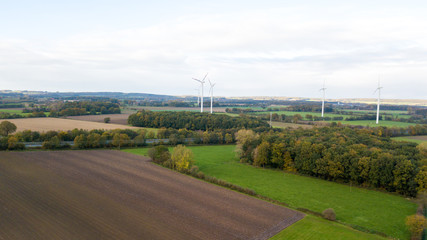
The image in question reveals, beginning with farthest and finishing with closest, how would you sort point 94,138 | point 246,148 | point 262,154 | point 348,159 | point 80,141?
point 94,138 < point 80,141 < point 246,148 < point 262,154 < point 348,159

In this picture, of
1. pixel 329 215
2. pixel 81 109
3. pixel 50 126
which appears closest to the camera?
pixel 329 215

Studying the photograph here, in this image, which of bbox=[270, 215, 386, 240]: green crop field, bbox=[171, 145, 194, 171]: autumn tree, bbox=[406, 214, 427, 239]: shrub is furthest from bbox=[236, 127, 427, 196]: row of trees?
bbox=[270, 215, 386, 240]: green crop field

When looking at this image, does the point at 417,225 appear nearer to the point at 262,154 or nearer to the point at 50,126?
the point at 262,154

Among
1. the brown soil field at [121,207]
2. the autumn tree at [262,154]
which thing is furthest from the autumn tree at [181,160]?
the autumn tree at [262,154]

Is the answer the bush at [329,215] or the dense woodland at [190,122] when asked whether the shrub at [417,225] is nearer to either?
the bush at [329,215]

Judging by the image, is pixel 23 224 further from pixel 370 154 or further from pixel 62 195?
pixel 370 154

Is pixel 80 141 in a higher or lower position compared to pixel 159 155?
higher

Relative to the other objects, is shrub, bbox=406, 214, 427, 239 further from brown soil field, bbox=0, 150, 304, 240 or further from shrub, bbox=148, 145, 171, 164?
shrub, bbox=148, 145, 171, 164

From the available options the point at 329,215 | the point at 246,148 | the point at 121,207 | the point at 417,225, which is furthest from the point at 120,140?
the point at 417,225
